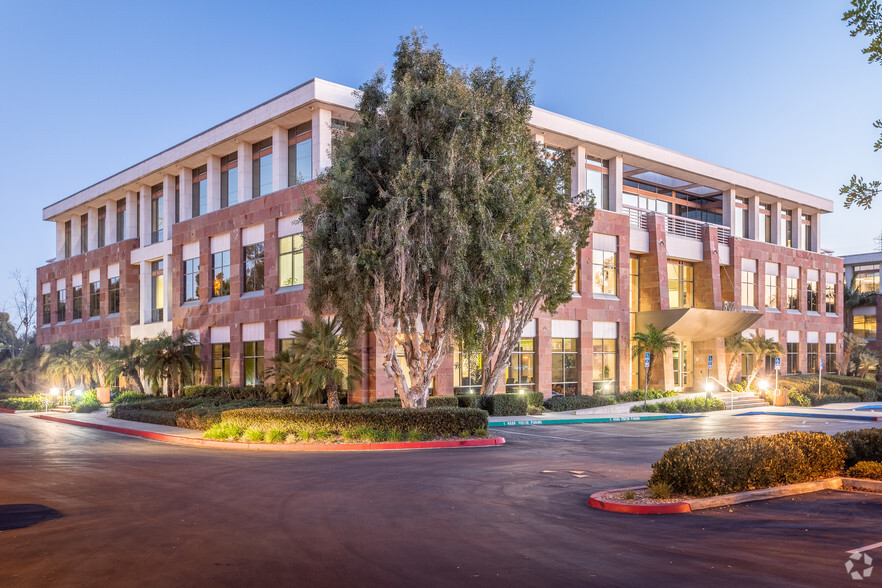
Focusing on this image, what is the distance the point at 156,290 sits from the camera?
46031 mm

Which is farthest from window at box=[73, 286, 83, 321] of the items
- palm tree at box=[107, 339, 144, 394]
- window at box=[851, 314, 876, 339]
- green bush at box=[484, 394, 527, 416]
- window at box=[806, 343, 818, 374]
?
window at box=[851, 314, 876, 339]

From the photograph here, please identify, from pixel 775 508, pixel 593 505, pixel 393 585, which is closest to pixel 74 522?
pixel 393 585

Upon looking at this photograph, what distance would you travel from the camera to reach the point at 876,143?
1162cm

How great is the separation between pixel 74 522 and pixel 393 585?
596cm

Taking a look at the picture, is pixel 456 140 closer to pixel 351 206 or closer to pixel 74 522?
pixel 351 206

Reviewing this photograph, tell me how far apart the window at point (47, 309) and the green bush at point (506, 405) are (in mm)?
44595

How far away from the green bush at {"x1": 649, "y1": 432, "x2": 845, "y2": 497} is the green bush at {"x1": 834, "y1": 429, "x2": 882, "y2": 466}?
1.13 ft

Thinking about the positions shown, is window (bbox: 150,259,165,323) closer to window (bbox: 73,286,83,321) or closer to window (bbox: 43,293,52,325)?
window (bbox: 73,286,83,321)

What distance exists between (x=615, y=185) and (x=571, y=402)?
537 inches

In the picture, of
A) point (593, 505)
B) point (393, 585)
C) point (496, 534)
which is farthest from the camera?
point (593, 505)

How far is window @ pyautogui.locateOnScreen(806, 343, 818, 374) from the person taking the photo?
177 feet

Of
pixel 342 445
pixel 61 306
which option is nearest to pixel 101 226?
pixel 61 306

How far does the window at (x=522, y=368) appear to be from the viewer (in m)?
35.2

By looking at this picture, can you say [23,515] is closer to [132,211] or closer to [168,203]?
[168,203]
